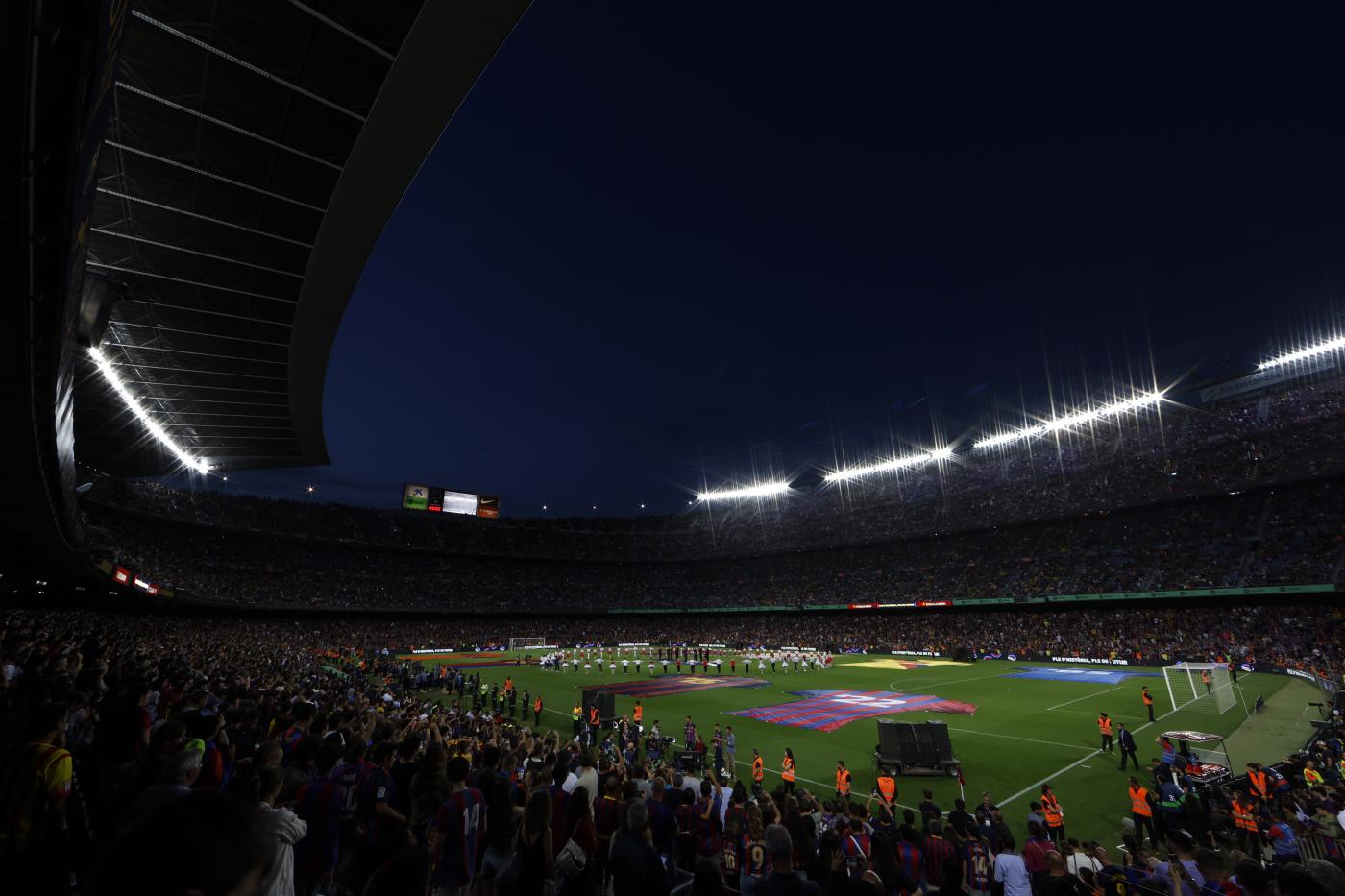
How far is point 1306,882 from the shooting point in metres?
4.11

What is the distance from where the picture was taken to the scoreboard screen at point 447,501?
7206 centimetres

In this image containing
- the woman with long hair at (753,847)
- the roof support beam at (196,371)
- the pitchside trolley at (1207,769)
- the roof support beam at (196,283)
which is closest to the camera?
the woman with long hair at (753,847)

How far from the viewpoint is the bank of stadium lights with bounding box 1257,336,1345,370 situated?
1910 inches

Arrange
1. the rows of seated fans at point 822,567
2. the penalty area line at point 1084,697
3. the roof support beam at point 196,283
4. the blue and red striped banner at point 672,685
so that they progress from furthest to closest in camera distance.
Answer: the rows of seated fans at point 822,567
the blue and red striped banner at point 672,685
the penalty area line at point 1084,697
the roof support beam at point 196,283

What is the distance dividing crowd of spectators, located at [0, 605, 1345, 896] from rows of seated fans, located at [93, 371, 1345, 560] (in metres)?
46.6

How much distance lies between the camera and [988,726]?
74.7 feet

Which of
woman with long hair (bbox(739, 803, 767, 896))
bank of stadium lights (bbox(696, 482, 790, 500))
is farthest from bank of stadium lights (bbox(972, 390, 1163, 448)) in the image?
woman with long hair (bbox(739, 803, 767, 896))

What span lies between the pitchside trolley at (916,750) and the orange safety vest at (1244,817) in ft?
19.2

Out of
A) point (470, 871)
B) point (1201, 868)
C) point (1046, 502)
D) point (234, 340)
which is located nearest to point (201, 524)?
point (234, 340)

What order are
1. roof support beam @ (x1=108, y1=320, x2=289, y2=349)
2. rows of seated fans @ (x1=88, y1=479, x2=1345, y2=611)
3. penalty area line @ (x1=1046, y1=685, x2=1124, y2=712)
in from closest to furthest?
roof support beam @ (x1=108, y1=320, x2=289, y2=349)
penalty area line @ (x1=1046, y1=685, x2=1124, y2=712)
rows of seated fans @ (x1=88, y1=479, x2=1345, y2=611)

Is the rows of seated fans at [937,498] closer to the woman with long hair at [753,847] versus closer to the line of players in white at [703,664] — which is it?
the line of players in white at [703,664]

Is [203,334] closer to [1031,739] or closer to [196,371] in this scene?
[196,371]

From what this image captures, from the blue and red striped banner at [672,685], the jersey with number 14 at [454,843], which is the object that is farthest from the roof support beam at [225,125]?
the blue and red striped banner at [672,685]

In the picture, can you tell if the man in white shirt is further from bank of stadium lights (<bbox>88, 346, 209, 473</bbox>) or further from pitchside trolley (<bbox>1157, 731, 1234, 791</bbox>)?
bank of stadium lights (<bbox>88, 346, 209, 473</bbox>)
